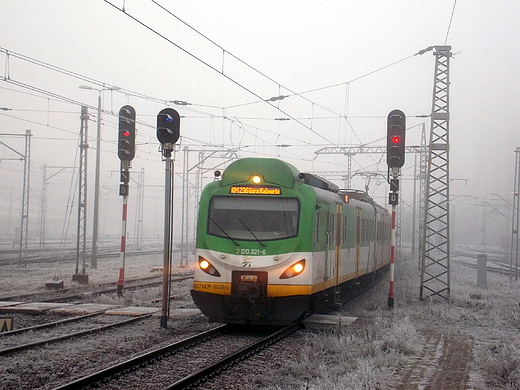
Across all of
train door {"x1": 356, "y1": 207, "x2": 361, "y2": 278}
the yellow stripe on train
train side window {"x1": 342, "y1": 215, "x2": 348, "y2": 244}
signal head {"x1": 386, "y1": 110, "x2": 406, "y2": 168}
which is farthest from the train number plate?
train door {"x1": 356, "y1": 207, "x2": 361, "y2": 278}

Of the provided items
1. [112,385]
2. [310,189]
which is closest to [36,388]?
[112,385]

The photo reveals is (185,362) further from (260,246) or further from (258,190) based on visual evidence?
(258,190)

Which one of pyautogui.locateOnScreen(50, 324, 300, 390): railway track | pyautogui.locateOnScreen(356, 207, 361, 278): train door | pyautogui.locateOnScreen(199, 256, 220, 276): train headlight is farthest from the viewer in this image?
pyautogui.locateOnScreen(356, 207, 361, 278): train door

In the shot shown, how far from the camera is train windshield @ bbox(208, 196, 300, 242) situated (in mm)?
12180

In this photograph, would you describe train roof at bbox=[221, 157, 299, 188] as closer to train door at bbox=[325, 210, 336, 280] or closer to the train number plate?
train door at bbox=[325, 210, 336, 280]

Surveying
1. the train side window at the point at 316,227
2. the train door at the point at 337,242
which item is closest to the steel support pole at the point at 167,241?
the train side window at the point at 316,227

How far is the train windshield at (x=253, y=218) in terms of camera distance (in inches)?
480

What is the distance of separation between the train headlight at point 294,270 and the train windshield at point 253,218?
585mm

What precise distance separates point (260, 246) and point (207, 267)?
45.0 inches

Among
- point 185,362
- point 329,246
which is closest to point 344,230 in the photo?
point 329,246

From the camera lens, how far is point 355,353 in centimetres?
1012

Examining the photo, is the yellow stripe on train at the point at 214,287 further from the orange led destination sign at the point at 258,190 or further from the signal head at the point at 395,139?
the signal head at the point at 395,139

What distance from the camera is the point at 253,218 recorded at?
487 inches

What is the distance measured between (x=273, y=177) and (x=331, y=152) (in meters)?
26.5
